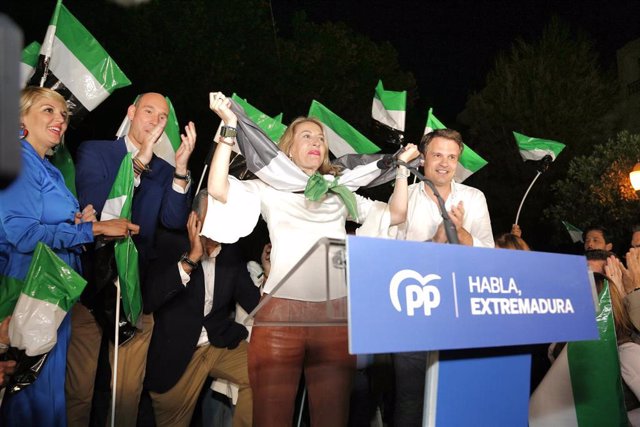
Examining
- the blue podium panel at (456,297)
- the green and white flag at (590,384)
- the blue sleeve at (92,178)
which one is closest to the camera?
the blue podium panel at (456,297)

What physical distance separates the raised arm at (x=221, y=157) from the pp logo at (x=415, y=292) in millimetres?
1094

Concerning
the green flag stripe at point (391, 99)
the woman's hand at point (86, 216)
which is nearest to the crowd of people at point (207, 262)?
the woman's hand at point (86, 216)

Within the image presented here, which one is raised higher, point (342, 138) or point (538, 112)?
point (538, 112)

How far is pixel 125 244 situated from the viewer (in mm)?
3037

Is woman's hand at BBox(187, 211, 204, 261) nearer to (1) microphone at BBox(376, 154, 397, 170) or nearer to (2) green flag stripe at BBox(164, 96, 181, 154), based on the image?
(1) microphone at BBox(376, 154, 397, 170)

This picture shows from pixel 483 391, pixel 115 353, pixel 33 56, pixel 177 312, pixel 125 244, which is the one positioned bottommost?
pixel 483 391

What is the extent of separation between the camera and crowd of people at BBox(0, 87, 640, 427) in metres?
2.56

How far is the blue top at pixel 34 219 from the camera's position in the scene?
2.69m

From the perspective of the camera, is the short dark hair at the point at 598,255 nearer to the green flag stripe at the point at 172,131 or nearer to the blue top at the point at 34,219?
the green flag stripe at the point at 172,131

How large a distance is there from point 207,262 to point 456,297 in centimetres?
A: 217

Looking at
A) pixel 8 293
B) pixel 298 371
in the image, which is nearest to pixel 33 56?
pixel 8 293

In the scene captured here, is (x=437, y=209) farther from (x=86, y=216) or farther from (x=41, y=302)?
(x=41, y=302)

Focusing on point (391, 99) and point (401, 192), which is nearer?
point (401, 192)

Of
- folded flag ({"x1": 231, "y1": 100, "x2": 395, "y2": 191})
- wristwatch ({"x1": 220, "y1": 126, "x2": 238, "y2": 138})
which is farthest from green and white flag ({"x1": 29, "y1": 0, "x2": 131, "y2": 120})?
wristwatch ({"x1": 220, "y1": 126, "x2": 238, "y2": 138})
